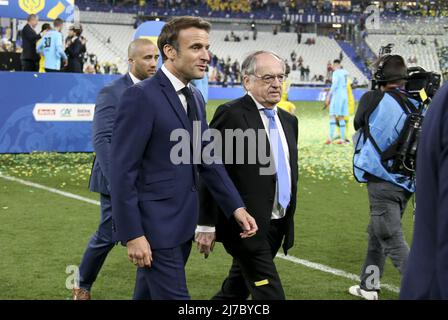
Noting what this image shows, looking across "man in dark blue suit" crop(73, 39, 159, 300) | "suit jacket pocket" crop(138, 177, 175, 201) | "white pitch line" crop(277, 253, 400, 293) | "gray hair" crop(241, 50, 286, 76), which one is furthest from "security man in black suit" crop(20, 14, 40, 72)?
"suit jacket pocket" crop(138, 177, 175, 201)

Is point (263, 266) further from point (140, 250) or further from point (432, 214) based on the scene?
point (432, 214)

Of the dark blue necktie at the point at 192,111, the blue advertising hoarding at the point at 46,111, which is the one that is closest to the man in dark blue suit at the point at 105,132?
the dark blue necktie at the point at 192,111

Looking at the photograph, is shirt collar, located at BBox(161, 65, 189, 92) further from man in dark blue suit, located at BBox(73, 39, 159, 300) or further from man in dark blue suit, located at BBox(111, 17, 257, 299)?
man in dark blue suit, located at BBox(73, 39, 159, 300)

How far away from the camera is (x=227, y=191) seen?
4.05 m

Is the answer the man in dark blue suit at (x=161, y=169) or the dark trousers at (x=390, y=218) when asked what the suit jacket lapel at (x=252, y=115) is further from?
the dark trousers at (x=390, y=218)

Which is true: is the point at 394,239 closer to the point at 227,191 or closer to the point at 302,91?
the point at 227,191

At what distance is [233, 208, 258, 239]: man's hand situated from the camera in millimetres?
3998

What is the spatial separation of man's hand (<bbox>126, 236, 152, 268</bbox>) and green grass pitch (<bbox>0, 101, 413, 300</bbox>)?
7.98 feet

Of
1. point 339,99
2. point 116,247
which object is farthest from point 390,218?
point 339,99

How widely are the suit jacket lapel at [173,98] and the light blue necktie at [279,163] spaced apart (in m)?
0.91

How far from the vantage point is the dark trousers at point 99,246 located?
17.7ft

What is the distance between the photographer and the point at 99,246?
17.8 feet

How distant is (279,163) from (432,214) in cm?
261

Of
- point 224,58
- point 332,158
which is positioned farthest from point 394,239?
point 224,58
